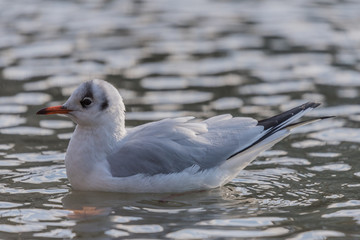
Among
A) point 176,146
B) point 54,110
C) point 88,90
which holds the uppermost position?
point 88,90

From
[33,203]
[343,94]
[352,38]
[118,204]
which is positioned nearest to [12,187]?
[33,203]

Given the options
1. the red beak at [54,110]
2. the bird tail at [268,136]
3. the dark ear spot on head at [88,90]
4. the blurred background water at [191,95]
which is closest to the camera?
the blurred background water at [191,95]

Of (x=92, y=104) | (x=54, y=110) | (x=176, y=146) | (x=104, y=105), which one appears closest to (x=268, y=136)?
(x=176, y=146)

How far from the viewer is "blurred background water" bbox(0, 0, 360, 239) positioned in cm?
783

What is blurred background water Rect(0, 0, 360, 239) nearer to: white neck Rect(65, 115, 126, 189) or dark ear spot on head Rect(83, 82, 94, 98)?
white neck Rect(65, 115, 126, 189)

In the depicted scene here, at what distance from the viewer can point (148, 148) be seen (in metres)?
8.55

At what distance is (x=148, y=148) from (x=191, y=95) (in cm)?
387

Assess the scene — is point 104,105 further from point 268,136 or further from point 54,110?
point 268,136

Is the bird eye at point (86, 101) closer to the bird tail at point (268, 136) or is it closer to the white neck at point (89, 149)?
the white neck at point (89, 149)

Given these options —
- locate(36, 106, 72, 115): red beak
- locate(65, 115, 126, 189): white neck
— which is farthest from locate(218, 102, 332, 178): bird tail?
locate(36, 106, 72, 115): red beak

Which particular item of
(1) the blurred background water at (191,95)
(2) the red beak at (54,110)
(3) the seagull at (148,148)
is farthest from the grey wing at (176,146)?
(2) the red beak at (54,110)

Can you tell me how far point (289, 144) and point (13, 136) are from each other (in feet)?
11.2

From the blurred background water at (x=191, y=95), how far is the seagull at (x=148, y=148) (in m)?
0.20

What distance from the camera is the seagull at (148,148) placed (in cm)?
849
